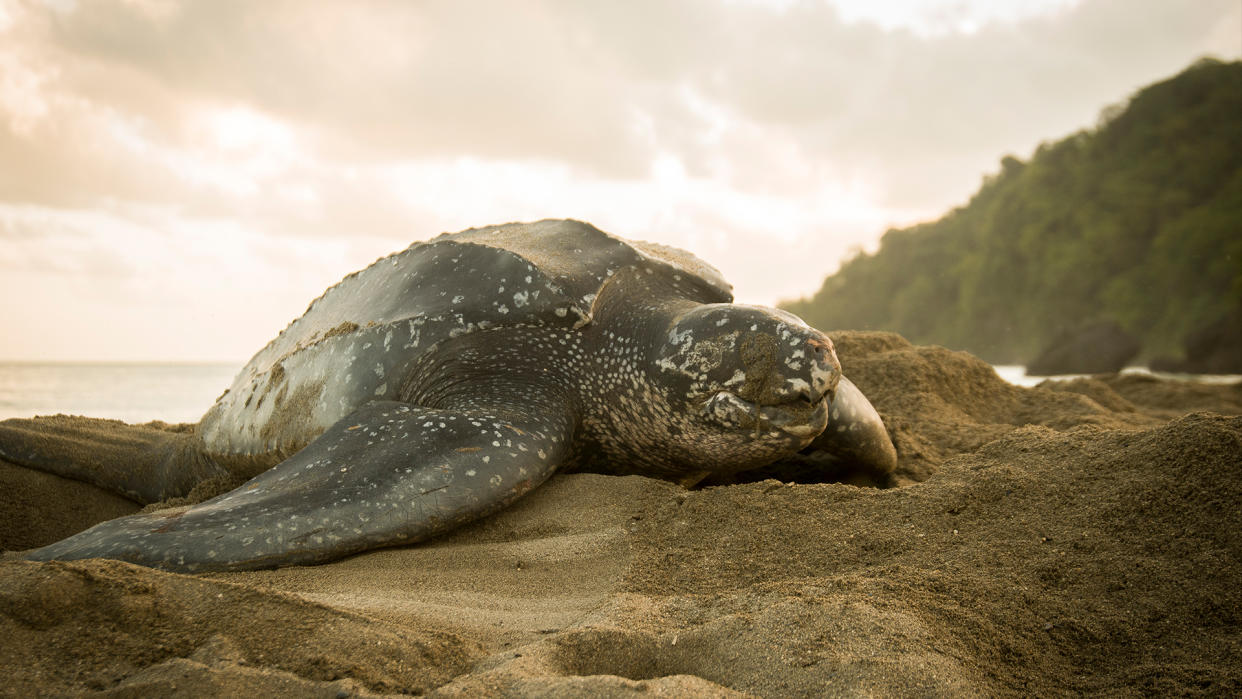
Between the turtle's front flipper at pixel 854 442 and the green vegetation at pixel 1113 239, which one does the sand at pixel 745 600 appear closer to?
the turtle's front flipper at pixel 854 442

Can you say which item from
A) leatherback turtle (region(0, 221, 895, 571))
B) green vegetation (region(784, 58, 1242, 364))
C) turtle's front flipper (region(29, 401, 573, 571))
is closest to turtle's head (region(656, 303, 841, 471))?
leatherback turtle (region(0, 221, 895, 571))

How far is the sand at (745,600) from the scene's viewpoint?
117 cm

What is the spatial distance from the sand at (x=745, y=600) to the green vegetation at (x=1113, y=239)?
69.6 feet

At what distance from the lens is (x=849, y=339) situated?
4676 millimetres

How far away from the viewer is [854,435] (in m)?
2.70

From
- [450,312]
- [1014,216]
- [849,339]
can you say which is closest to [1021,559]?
[450,312]

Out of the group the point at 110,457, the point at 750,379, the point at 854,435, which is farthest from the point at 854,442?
the point at 110,457

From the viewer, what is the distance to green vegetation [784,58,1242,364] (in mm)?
24234

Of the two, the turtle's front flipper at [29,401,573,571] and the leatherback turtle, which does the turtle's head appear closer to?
the leatherback turtle

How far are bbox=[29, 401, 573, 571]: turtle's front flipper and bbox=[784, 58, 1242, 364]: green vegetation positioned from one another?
864 inches

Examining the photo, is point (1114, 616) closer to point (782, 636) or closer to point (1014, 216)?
point (782, 636)

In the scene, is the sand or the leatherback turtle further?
the leatherback turtle

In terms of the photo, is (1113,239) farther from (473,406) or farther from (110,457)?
(110,457)

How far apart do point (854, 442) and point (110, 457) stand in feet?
10.8
